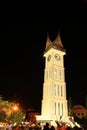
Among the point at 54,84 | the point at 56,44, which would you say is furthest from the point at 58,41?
the point at 54,84

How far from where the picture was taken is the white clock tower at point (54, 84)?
2347 inches

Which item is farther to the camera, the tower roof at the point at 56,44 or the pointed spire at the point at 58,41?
the pointed spire at the point at 58,41

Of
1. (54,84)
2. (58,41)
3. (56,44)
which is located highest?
(58,41)

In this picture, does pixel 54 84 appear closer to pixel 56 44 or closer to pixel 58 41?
pixel 56 44

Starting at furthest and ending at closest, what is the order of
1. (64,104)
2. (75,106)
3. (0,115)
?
(75,106) < (64,104) < (0,115)

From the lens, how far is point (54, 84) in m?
63.2

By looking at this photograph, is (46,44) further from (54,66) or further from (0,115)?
(0,115)

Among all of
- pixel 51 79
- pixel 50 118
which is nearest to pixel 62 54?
pixel 51 79

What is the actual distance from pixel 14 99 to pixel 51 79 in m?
15.5

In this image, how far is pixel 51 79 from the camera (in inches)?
2499

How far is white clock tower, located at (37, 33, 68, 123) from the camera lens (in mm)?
59603

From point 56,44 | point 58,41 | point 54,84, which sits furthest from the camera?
point 58,41

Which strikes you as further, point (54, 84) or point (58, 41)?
point (58, 41)

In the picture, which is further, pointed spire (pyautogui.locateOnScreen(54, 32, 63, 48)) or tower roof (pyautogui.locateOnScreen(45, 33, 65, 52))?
pointed spire (pyautogui.locateOnScreen(54, 32, 63, 48))
